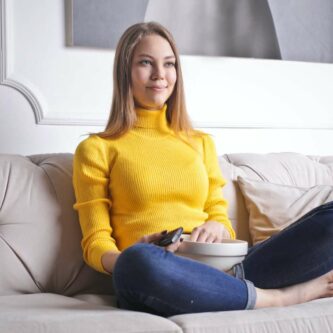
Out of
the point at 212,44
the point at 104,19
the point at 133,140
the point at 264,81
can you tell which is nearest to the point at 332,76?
the point at 264,81

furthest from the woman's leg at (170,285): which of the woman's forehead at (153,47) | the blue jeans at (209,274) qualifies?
the woman's forehead at (153,47)

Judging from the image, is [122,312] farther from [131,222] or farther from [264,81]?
[264,81]

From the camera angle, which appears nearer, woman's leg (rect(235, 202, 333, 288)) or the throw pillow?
woman's leg (rect(235, 202, 333, 288))

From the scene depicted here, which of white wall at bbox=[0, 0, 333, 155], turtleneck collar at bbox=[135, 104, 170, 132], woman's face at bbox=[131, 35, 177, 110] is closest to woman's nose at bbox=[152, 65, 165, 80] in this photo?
woman's face at bbox=[131, 35, 177, 110]

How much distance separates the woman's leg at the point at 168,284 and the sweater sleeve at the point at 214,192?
0.42 m

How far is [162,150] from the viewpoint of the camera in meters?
1.85

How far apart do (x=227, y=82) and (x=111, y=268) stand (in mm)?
1126

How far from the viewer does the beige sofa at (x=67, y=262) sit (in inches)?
50.1

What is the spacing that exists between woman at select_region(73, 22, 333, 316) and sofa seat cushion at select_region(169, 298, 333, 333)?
2.8 inches

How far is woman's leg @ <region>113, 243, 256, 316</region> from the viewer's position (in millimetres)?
1360

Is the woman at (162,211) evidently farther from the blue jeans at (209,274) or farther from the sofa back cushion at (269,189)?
the sofa back cushion at (269,189)

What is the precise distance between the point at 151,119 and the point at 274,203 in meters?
0.45

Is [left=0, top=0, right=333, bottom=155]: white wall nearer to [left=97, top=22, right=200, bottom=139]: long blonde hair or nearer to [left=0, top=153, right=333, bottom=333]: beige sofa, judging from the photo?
[left=0, top=153, right=333, bottom=333]: beige sofa

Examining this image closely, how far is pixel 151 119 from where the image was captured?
191 cm
